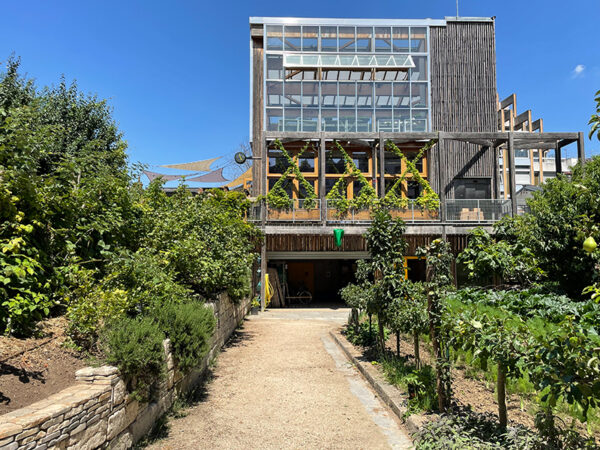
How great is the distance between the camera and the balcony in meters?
17.3

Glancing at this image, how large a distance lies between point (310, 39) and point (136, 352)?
21827 millimetres

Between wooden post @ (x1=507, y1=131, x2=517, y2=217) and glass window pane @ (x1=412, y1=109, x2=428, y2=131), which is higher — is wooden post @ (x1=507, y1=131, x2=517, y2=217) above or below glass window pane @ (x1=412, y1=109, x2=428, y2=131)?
below

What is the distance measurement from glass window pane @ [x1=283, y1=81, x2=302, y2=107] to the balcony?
267 inches

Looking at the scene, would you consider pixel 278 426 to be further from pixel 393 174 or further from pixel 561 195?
pixel 393 174

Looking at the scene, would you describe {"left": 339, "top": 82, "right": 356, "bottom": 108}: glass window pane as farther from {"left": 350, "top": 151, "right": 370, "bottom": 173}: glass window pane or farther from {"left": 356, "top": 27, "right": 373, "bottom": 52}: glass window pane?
{"left": 350, "top": 151, "right": 370, "bottom": 173}: glass window pane

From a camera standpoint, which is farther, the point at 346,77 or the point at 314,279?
the point at 314,279

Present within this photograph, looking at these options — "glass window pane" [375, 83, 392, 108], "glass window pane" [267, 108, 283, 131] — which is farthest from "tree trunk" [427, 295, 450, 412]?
"glass window pane" [375, 83, 392, 108]

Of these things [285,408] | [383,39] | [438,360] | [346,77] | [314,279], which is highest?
[383,39]

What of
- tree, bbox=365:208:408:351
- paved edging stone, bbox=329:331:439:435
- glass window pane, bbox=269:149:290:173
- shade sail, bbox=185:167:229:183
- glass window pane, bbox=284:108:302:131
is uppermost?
glass window pane, bbox=284:108:302:131

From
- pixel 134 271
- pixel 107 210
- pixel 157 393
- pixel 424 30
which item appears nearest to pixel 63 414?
pixel 157 393

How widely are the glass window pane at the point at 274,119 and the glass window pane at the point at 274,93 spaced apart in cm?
40

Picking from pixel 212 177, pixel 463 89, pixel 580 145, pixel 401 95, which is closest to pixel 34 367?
pixel 580 145

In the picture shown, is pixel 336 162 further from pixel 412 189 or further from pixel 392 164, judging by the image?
pixel 412 189

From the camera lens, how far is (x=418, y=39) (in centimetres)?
2270
